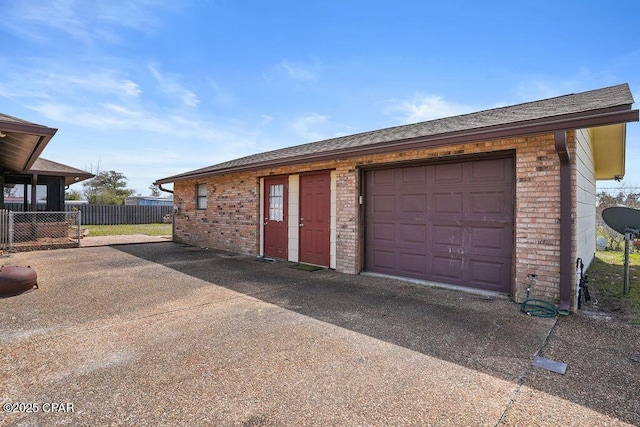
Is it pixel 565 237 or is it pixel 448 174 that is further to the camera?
pixel 448 174

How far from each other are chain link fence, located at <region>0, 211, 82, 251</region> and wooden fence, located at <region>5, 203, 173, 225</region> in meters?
9.33

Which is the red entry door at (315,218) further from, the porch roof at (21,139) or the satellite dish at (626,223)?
the satellite dish at (626,223)

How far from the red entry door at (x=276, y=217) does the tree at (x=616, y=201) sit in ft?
38.2

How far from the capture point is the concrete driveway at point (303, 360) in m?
2.13

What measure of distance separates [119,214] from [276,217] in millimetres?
19368

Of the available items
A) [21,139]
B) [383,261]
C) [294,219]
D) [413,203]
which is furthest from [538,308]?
[21,139]

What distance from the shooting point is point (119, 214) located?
2306 centimetres

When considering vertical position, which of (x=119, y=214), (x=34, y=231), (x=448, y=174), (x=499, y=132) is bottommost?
(x=34, y=231)

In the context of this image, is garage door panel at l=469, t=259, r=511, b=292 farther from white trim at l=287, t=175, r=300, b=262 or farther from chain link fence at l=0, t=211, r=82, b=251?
chain link fence at l=0, t=211, r=82, b=251

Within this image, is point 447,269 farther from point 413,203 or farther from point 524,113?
point 524,113

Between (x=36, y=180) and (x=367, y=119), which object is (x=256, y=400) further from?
(x=36, y=180)

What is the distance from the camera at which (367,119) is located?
1159 cm

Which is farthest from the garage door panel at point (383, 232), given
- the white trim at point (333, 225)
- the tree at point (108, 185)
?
the tree at point (108, 185)

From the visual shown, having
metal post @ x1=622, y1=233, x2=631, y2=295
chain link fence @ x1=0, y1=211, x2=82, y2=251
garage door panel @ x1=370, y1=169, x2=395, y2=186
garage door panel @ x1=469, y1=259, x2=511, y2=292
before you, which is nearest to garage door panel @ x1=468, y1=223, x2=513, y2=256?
garage door panel @ x1=469, y1=259, x2=511, y2=292
